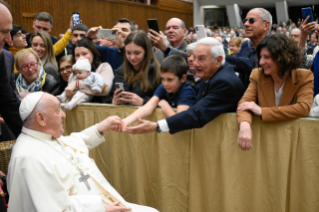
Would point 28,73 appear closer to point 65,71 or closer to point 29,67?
point 29,67

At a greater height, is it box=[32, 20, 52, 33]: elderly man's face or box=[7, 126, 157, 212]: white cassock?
box=[32, 20, 52, 33]: elderly man's face

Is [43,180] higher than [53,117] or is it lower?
lower

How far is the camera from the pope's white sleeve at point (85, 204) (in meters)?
1.97

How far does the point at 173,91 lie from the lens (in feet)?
9.45

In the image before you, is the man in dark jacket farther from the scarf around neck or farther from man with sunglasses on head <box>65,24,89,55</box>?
man with sunglasses on head <box>65,24,89,55</box>

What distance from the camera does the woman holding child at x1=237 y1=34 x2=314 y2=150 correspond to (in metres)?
2.36

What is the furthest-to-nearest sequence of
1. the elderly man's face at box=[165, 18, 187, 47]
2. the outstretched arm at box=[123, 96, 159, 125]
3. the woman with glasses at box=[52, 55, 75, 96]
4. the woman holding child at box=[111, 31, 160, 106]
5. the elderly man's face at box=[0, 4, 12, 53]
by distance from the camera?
the elderly man's face at box=[165, 18, 187, 47] < the woman with glasses at box=[52, 55, 75, 96] < the woman holding child at box=[111, 31, 160, 106] < the outstretched arm at box=[123, 96, 159, 125] < the elderly man's face at box=[0, 4, 12, 53]

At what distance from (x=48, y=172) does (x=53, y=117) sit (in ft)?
1.19

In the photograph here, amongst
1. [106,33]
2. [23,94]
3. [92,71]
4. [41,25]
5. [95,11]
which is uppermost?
[95,11]

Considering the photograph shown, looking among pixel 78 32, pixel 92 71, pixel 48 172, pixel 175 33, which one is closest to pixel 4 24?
pixel 48 172

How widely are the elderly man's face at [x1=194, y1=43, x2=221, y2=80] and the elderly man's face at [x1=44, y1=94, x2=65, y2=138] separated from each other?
1195 millimetres

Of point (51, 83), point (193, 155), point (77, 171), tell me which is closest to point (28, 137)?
point (77, 171)

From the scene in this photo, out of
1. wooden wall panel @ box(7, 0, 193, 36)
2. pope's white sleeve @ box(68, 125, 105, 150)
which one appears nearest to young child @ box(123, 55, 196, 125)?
pope's white sleeve @ box(68, 125, 105, 150)

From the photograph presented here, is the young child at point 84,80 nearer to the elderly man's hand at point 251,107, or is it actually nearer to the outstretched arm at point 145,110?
the outstretched arm at point 145,110
